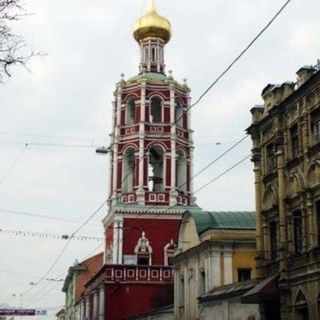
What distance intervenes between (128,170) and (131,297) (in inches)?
356

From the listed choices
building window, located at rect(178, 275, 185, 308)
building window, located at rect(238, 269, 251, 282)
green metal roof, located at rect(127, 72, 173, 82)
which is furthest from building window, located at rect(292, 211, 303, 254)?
green metal roof, located at rect(127, 72, 173, 82)

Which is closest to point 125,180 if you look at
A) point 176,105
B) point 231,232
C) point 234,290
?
point 176,105

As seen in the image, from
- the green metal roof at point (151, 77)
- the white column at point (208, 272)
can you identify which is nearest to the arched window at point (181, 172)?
the green metal roof at point (151, 77)

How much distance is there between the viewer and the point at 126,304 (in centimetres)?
4766

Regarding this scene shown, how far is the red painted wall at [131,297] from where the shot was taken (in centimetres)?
4750

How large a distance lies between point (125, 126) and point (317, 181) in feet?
102

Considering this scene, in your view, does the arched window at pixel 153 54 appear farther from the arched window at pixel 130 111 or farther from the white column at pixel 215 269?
the white column at pixel 215 269

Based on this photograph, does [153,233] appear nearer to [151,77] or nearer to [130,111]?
[130,111]

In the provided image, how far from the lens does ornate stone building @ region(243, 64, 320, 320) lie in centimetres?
2225

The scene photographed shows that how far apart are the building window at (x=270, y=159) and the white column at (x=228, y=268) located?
25.1 feet

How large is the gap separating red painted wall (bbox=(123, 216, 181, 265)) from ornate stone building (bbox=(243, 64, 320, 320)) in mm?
24167

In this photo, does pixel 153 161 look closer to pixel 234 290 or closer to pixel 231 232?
pixel 231 232

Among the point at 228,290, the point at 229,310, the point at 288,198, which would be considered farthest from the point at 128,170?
the point at 288,198

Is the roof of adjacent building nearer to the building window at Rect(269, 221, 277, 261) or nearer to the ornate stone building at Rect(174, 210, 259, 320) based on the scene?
the ornate stone building at Rect(174, 210, 259, 320)
